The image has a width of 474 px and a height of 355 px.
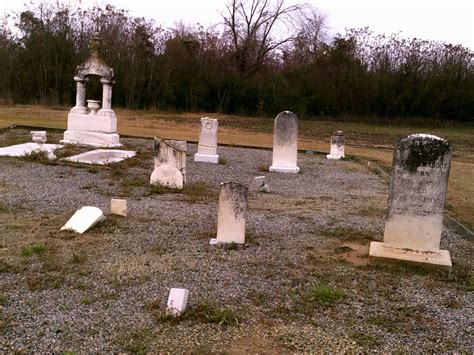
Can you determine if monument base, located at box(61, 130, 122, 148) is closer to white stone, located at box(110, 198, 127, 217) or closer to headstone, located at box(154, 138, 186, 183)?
headstone, located at box(154, 138, 186, 183)

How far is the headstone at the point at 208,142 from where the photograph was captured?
45.7 ft

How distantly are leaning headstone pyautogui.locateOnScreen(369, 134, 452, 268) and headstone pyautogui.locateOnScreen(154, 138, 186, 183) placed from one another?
4.79 meters

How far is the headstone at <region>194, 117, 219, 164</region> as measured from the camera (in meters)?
13.9

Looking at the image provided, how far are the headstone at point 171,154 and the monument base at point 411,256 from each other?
4.80m

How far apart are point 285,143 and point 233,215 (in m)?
7.84

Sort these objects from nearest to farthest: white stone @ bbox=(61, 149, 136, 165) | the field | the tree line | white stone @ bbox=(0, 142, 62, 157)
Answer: white stone @ bbox=(61, 149, 136, 165), white stone @ bbox=(0, 142, 62, 157), the field, the tree line

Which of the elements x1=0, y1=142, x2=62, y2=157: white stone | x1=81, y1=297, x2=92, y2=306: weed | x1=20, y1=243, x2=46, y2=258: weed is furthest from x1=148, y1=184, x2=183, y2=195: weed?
x1=81, y1=297, x2=92, y2=306: weed

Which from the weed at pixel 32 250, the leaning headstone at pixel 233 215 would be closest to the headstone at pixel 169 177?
the leaning headstone at pixel 233 215

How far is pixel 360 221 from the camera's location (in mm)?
7848

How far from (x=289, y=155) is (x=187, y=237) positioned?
7.70 m

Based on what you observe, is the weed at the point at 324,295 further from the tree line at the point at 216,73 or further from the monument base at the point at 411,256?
the tree line at the point at 216,73

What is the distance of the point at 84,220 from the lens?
6.34 meters

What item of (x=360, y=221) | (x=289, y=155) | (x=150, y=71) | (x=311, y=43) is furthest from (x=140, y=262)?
(x=311, y=43)

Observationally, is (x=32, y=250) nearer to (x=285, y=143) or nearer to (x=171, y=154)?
(x=171, y=154)
